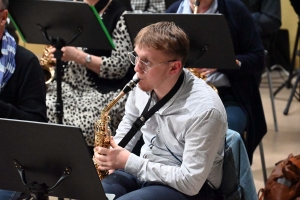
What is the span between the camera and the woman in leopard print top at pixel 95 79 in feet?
10.4

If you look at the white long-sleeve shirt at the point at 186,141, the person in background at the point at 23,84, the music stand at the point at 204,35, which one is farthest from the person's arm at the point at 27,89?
the music stand at the point at 204,35

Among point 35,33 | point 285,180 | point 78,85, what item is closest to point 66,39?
point 35,33

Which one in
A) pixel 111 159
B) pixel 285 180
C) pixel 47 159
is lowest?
pixel 285 180

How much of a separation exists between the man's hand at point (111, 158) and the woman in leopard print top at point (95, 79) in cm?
110

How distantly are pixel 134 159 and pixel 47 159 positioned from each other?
0.36 metres

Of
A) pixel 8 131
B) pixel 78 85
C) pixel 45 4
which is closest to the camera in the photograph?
pixel 8 131

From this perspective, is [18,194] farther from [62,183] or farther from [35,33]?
[35,33]

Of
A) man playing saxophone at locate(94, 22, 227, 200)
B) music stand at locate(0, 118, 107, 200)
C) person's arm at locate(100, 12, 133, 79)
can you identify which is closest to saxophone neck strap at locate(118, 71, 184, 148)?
man playing saxophone at locate(94, 22, 227, 200)

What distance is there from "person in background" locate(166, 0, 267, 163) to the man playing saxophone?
89cm

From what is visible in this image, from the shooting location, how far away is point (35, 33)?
307 cm

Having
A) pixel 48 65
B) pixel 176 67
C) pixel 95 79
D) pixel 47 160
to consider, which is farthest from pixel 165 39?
pixel 48 65

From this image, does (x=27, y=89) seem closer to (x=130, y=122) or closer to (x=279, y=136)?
(x=130, y=122)

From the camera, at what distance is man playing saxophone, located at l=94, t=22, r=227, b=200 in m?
1.94

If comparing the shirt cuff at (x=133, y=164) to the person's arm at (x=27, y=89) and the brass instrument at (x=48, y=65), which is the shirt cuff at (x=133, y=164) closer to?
the person's arm at (x=27, y=89)
